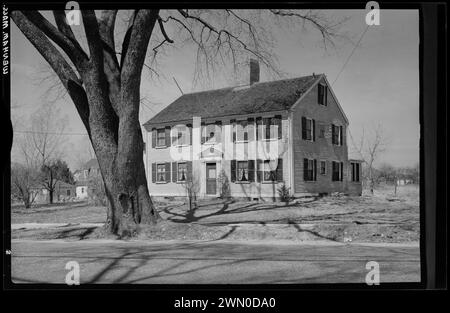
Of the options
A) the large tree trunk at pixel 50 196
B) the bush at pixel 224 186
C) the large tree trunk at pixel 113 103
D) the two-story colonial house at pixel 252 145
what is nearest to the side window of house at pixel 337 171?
the two-story colonial house at pixel 252 145

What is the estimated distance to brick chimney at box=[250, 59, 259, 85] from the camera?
3.62 metres

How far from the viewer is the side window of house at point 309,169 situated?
364cm

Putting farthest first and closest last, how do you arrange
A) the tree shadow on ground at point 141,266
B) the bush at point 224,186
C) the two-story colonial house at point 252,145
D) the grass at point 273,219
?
the bush at point 224,186 → the two-story colonial house at point 252,145 → the grass at point 273,219 → the tree shadow on ground at point 141,266

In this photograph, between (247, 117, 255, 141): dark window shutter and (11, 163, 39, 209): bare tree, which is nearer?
(11, 163, 39, 209): bare tree

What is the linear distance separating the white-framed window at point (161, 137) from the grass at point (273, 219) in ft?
1.76

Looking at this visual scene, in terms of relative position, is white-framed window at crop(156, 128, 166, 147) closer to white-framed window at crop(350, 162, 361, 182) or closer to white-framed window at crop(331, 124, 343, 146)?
white-framed window at crop(331, 124, 343, 146)

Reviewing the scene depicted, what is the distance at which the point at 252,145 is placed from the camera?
3.77 m

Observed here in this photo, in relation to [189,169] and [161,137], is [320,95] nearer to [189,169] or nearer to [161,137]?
[189,169]

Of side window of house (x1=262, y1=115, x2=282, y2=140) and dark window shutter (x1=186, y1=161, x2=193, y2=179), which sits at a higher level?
side window of house (x1=262, y1=115, x2=282, y2=140)

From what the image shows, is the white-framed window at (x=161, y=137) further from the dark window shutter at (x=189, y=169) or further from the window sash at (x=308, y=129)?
the window sash at (x=308, y=129)

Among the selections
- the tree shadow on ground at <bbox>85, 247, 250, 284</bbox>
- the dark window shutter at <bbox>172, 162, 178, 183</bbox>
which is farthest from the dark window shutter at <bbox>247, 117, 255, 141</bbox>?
the tree shadow on ground at <bbox>85, 247, 250, 284</bbox>

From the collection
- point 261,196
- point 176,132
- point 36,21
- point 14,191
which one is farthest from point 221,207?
point 36,21
